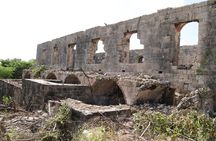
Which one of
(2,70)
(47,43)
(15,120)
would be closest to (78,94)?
(15,120)

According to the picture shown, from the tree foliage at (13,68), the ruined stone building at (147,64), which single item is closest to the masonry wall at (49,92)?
the ruined stone building at (147,64)

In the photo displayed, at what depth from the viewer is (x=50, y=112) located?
29.5 ft

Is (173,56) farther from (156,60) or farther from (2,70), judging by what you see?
(2,70)

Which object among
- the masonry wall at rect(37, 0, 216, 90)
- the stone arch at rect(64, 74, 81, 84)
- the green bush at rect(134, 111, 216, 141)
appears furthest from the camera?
the stone arch at rect(64, 74, 81, 84)

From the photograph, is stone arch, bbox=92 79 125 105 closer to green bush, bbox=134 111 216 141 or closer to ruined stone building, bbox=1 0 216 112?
ruined stone building, bbox=1 0 216 112

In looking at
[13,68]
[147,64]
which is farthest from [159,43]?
[13,68]

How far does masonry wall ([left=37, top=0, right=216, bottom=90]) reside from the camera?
8.93m

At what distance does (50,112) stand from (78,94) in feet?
9.01

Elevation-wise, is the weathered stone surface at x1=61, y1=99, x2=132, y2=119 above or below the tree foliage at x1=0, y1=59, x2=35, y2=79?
below

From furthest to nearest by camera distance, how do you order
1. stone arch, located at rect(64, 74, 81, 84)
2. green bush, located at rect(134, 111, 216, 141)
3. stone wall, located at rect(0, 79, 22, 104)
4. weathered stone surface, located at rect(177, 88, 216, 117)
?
1. stone arch, located at rect(64, 74, 81, 84)
2. stone wall, located at rect(0, 79, 22, 104)
3. weathered stone surface, located at rect(177, 88, 216, 117)
4. green bush, located at rect(134, 111, 216, 141)

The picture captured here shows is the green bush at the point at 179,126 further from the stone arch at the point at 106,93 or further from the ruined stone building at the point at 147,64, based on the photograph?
the stone arch at the point at 106,93

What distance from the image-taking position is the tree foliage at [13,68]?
27.8 m

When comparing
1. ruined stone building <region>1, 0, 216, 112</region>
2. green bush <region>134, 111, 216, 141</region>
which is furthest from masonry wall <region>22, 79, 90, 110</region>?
green bush <region>134, 111, 216, 141</region>

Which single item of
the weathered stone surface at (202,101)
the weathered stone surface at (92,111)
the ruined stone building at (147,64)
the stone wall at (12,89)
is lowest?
the stone wall at (12,89)
